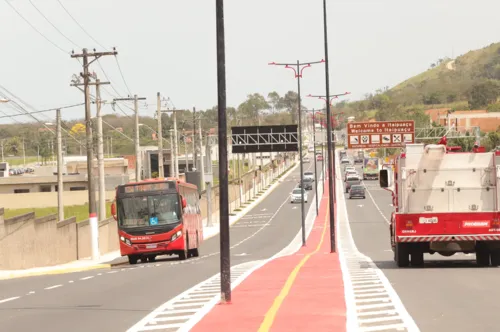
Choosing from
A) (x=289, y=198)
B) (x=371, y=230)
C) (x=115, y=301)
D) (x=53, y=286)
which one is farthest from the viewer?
(x=289, y=198)

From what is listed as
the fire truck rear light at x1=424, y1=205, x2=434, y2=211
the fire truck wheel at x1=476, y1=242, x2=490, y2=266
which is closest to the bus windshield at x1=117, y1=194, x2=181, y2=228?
the fire truck rear light at x1=424, y1=205, x2=434, y2=211

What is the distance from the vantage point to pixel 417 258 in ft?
85.6

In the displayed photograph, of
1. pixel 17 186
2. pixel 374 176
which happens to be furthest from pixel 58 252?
pixel 374 176

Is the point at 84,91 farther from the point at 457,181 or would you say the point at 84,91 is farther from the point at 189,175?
the point at 189,175

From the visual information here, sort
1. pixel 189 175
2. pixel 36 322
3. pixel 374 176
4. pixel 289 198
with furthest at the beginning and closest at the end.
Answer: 1. pixel 374 176
2. pixel 289 198
3. pixel 189 175
4. pixel 36 322

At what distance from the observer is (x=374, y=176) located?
137500 mm

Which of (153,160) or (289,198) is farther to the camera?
(153,160)

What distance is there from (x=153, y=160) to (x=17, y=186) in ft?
150

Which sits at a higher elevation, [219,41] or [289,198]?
[219,41]

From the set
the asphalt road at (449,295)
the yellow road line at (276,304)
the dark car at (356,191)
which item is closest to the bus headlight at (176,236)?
the asphalt road at (449,295)

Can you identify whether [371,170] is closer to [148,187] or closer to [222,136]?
[148,187]

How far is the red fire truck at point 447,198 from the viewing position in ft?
81.4

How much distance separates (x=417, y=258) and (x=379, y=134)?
53930 millimetres

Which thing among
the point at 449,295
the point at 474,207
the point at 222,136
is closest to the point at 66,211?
the point at 474,207
